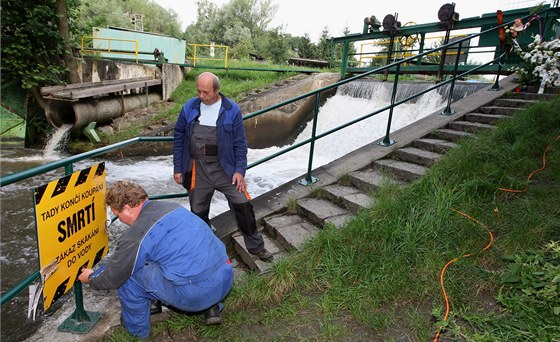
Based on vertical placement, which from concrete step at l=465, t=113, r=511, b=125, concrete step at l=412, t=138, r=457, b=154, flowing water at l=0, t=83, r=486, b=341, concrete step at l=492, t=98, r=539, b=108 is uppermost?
concrete step at l=492, t=98, r=539, b=108

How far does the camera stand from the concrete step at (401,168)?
12.2ft

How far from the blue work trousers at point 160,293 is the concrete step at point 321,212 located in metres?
1.34

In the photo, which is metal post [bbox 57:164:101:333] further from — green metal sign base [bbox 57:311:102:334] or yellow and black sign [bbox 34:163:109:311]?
yellow and black sign [bbox 34:163:109:311]

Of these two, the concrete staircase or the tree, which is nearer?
the concrete staircase

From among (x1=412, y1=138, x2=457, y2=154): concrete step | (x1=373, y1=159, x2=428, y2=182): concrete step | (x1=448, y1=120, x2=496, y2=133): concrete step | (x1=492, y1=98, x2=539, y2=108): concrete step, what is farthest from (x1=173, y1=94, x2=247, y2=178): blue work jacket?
(x1=492, y1=98, x2=539, y2=108): concrete step

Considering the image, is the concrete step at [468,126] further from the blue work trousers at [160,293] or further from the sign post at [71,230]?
the sign post at [71,230]

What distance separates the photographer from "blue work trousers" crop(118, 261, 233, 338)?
2053 mm

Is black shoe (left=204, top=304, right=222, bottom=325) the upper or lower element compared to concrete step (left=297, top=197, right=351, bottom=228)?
lower

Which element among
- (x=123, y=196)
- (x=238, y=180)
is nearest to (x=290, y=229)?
(x=238, y=180)

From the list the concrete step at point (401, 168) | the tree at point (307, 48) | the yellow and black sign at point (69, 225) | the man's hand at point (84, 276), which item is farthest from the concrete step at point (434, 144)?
the tree at point (307, 48)

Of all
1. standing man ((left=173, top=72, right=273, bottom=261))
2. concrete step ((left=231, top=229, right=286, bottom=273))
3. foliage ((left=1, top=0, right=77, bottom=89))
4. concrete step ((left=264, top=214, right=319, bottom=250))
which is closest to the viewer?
standing man ((left=173, top=72, right=273, bottom=261))

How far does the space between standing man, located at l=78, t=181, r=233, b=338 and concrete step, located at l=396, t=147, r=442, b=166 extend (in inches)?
111

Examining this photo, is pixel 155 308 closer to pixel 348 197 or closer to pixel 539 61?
pixel 348 197

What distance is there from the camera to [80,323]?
2.31 m
